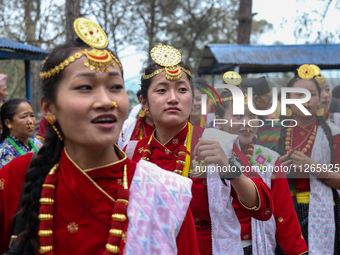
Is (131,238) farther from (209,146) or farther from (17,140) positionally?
(17,140)

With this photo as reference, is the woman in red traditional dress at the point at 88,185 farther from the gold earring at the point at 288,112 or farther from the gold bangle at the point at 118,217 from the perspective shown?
the gold earring at the point at 288,112

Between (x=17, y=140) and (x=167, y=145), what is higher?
(x=167, y=145)

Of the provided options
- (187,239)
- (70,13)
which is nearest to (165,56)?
(187,239)

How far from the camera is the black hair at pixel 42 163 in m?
1.36

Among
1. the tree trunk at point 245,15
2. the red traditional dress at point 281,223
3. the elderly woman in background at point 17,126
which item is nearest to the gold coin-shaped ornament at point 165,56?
the red traditional dress at point 281,223

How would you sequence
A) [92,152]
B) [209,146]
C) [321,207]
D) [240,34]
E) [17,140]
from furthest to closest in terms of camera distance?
[240,34]
[17,140]
[321,207]
[209,146]
[92,152]

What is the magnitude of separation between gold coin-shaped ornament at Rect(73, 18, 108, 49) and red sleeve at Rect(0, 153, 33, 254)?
0.65 m

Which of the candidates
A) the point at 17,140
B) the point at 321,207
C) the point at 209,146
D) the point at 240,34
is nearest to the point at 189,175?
the point at 209,146

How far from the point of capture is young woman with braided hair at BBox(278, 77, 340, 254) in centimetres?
310

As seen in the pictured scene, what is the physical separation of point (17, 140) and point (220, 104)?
244 cm

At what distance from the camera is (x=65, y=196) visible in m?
1.41

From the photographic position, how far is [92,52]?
1.42 metres

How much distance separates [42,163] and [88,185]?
26 centimetres

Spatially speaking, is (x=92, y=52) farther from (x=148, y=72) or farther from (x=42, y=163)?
(x=148, y=72)
